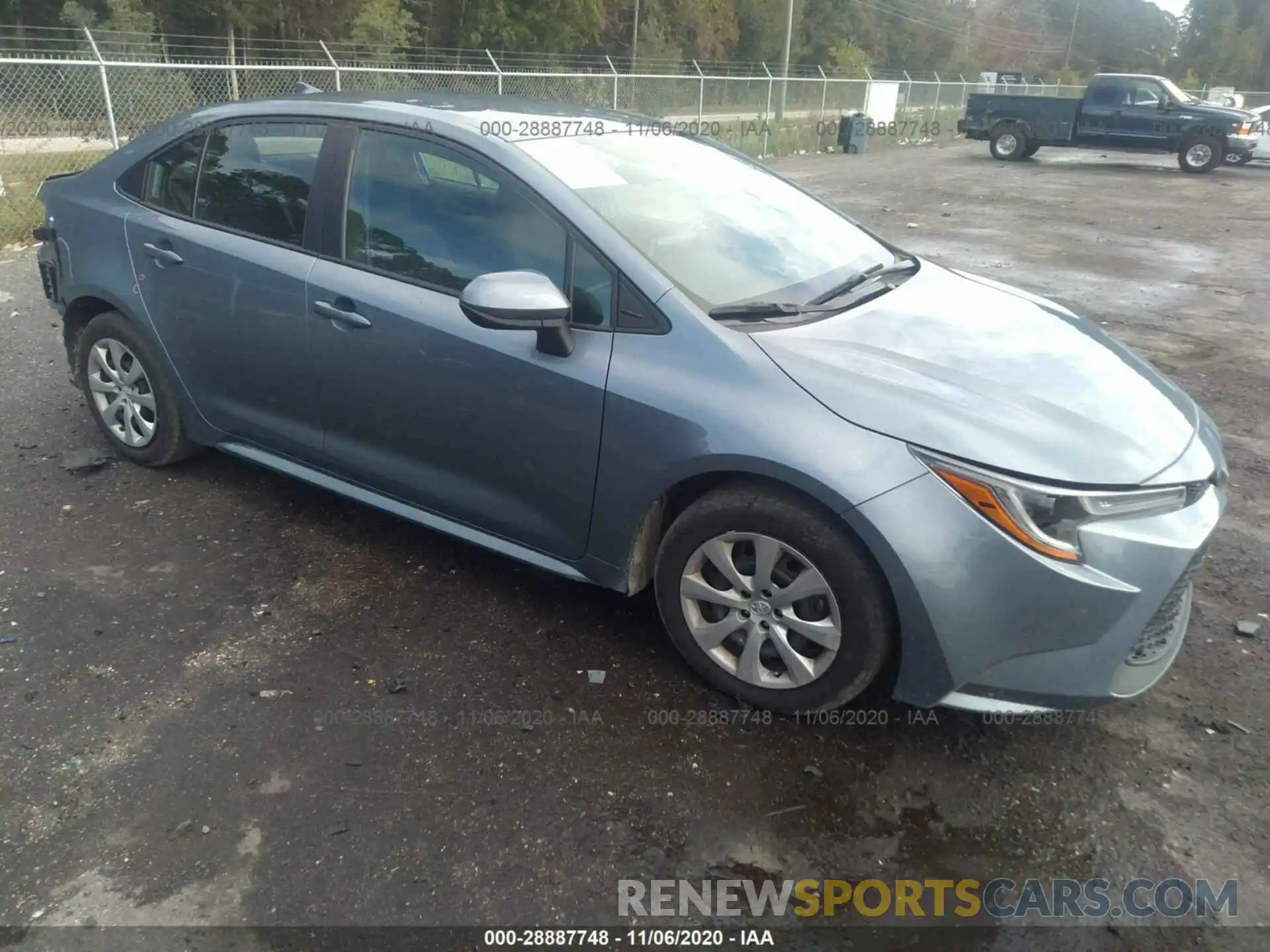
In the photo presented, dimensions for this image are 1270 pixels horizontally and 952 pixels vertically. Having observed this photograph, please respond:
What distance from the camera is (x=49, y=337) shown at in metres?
6.42

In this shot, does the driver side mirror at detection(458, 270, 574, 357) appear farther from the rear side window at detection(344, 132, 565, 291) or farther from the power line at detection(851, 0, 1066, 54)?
the power line at detection(851, 0, 1066, 54)

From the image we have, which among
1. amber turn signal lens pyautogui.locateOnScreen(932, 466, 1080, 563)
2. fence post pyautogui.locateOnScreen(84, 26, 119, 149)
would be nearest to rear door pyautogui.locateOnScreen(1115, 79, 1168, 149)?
fence post pyautogui.locateOnScreen(84, 26, 119, 149)

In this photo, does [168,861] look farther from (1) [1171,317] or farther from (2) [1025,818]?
(1) [1171,317]

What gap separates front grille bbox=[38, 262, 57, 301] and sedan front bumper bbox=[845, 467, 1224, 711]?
3956 mm

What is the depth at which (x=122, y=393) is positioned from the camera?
4.38m

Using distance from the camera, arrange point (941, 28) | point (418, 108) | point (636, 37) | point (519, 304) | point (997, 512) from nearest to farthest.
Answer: point (997, 512), point (519, 304), point (418, 108), point (636, 37), point (941, 28)

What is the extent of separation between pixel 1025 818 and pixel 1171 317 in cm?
650

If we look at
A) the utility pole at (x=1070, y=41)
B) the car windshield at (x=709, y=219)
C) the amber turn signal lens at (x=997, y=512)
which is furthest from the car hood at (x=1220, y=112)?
the utility pole at (x=1070, y=41)

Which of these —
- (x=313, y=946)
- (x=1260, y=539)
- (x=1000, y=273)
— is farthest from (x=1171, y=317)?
(x=313, y=946)

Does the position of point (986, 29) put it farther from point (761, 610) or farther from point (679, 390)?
point (761, 610)

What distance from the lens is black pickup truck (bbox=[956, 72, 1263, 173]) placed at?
1983 cm

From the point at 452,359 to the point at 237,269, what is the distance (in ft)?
3.79

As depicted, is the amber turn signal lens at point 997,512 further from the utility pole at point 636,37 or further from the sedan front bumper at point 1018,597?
the utility pole at point 636,37

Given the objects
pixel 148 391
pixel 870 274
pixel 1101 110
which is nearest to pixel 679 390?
pixel 870 274
